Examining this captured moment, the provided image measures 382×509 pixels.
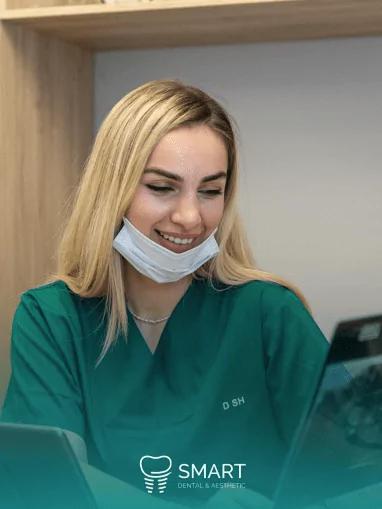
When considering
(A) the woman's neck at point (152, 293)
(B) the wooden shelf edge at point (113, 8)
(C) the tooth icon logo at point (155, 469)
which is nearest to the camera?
(C) the tooth icon logo at point (155, 469)

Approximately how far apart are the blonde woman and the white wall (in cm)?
75

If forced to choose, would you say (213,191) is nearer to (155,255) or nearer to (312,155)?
(155,255)

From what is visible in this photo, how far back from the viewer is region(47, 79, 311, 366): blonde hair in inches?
53.4

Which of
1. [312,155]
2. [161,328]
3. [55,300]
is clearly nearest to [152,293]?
[161,328]

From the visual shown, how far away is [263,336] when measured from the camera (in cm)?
140

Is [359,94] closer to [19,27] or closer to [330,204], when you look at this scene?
[330,204]

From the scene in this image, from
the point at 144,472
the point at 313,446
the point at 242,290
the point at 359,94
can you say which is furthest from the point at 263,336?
the point at 359,94

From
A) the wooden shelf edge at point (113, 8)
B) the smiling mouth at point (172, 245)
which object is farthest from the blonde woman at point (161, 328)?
the wooden shelf edge at point (113, 8)

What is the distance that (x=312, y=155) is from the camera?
7.15 feet

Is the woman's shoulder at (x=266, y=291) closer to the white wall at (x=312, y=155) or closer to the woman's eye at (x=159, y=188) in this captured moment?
the woman's eye at (x=159, y=188)

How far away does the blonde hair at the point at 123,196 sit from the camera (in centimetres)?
136

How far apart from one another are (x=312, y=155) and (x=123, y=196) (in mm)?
929

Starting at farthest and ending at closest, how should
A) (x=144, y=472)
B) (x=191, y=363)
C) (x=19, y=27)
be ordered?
(x=19, y=27) < (x=191, y=363) < (x=144, y=472)

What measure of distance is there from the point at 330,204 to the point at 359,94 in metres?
0.29
